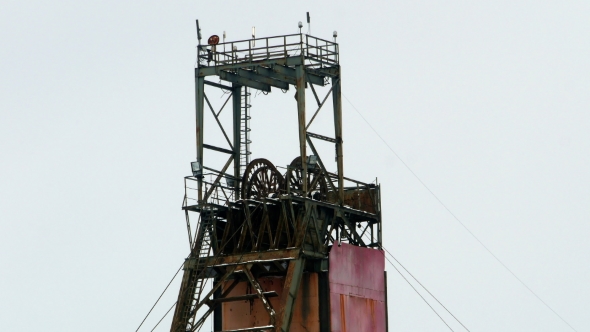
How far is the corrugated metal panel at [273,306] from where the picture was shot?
10100 cm

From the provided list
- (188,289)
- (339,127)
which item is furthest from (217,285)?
(339,127)

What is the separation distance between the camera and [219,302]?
103m

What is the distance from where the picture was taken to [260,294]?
100750 millimetres

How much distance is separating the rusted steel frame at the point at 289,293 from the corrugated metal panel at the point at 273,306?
1.54 ft

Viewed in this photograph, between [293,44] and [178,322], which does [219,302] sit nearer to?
[178,322]

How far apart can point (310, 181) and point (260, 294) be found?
569cm

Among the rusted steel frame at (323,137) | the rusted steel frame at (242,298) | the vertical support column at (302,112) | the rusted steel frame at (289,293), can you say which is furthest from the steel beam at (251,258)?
the rusted steel frame at (323,137)

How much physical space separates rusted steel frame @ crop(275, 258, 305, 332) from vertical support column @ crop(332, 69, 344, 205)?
15.8 ft

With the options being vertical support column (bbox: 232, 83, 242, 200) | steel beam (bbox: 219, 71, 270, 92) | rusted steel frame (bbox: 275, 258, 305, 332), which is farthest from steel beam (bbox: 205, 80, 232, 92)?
rusted steel frame (bbox: 275, 258, 305, 332)

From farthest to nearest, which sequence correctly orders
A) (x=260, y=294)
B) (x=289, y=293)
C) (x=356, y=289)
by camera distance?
(x=356, y=289), (x=260, y=294), (x=289, y=293)

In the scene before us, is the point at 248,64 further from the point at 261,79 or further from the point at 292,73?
the point at 261,79

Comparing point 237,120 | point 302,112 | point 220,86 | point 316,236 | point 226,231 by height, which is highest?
point 220,86

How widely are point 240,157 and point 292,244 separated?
6932mm

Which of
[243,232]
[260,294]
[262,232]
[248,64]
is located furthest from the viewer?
[248,64]
